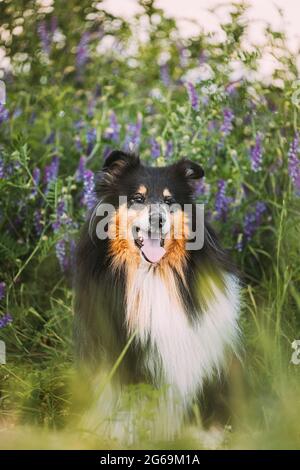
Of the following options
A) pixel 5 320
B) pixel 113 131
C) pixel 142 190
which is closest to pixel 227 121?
pixel 113 131

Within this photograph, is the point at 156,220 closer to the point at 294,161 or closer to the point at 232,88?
the point at 294,161

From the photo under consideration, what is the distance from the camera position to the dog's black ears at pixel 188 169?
13.0 feet

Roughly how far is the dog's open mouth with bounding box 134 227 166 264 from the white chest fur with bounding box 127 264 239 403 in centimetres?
10

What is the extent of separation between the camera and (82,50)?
673 cm

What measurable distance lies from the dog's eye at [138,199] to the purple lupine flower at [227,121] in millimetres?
1769

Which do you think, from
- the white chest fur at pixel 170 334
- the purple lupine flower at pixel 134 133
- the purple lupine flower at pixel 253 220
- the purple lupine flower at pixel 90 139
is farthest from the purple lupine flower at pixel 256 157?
the white chest fur at pixel 170 334

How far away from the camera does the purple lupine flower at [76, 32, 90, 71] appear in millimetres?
6684

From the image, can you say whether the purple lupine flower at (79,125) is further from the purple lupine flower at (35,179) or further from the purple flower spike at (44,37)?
the purple lupine flower at (35,179)

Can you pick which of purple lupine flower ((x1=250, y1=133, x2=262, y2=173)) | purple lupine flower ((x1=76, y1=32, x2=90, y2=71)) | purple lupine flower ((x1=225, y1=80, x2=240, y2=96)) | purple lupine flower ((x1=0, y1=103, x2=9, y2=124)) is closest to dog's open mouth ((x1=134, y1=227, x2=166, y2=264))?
purple lupine flower ((x1=250, y1=133, x2=262, y2=173))

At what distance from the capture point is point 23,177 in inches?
210

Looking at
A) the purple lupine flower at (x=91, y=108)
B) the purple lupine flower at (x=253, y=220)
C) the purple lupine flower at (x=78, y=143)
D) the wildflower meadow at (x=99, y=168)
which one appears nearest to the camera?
the wildflower meadow at (x=99, y=168)

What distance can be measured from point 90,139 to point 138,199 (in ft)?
6.98
